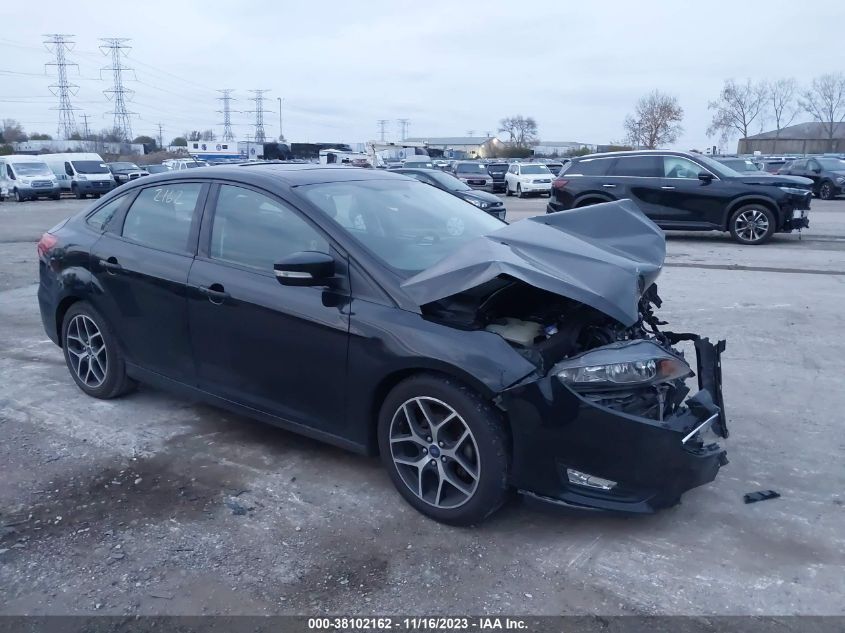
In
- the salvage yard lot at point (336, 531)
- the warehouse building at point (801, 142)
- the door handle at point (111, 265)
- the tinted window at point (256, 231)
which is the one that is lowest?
the salvage yard lot at point (336, 531)

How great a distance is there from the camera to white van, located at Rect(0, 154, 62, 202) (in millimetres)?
31875

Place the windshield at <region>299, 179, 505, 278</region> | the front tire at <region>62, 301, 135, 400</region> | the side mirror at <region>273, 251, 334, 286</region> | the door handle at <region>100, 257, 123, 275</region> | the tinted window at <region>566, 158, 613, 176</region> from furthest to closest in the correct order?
the tinted window at <region>566, 158, 613, 176</region>, the front tire at <region>62, 301, 135, 400</region>, the door handle at <region>100, 257, 123, 275</region>, the windshield at <region>299, 179, 505, 278</region>, the side mirror at <region>273, 251, 334, 286</region>

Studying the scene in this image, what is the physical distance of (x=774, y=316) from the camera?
750 centimetres

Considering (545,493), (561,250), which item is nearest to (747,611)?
(545,493)

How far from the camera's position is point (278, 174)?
4.33m

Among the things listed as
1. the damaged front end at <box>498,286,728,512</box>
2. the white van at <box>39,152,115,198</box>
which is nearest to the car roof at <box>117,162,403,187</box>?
the damaged front end at <box>498,286,728,512</box>

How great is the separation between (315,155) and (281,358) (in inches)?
2095

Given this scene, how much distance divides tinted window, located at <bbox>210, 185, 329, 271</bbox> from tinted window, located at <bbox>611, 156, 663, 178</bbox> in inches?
456

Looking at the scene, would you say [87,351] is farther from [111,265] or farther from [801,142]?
[801,142]

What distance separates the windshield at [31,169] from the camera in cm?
3225

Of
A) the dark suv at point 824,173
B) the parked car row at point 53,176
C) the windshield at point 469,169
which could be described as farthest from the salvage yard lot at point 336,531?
the windshield at point 469,169

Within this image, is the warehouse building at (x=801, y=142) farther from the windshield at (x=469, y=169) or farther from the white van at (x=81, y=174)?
the white van at (x=81, y=174)

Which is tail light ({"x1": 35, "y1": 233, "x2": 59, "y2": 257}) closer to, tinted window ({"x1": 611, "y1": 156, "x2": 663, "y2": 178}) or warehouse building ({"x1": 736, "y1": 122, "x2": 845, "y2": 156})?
tinted window ({"x1": 611, "y1": 156, "x2": 663, "y2": 178})

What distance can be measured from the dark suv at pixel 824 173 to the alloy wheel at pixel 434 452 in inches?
1078
